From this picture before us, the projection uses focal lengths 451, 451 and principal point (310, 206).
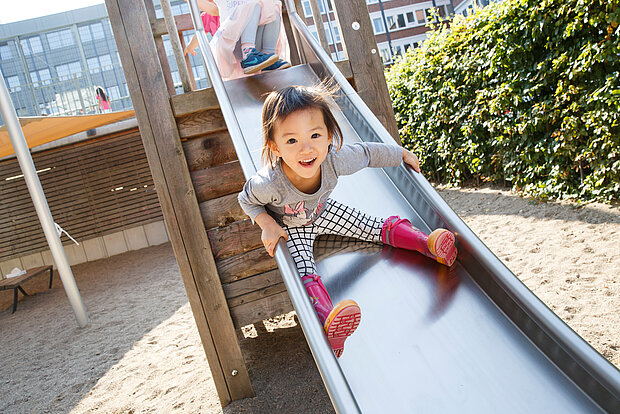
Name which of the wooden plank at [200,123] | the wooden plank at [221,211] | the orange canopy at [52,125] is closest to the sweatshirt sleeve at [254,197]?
the wooden plank at [221,211]

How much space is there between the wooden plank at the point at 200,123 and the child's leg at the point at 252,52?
48 centimetres

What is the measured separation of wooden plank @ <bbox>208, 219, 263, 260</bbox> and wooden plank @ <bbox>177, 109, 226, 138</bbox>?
634 mm

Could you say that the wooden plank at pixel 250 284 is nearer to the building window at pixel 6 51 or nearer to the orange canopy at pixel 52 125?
the orange canopy at pixel 52 125

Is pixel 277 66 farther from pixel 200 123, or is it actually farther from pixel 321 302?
pixel 321 302

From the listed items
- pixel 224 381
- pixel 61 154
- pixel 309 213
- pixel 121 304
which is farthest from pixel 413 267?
pixel 61 154

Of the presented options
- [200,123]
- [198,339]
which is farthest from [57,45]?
[200,123]

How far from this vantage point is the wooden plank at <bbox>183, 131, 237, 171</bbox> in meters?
2.94

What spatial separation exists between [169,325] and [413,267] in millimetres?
3952

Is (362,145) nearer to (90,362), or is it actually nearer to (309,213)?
(309,213)

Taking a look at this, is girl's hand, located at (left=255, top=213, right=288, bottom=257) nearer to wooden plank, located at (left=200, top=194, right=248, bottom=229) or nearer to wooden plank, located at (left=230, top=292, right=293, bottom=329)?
wooden plank, located at (left=200, top=194, right=248, bottom=229)

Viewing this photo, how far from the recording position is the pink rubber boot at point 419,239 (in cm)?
177

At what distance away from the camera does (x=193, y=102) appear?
9.35 ft

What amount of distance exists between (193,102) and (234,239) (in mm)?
918

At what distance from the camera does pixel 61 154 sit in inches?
436
